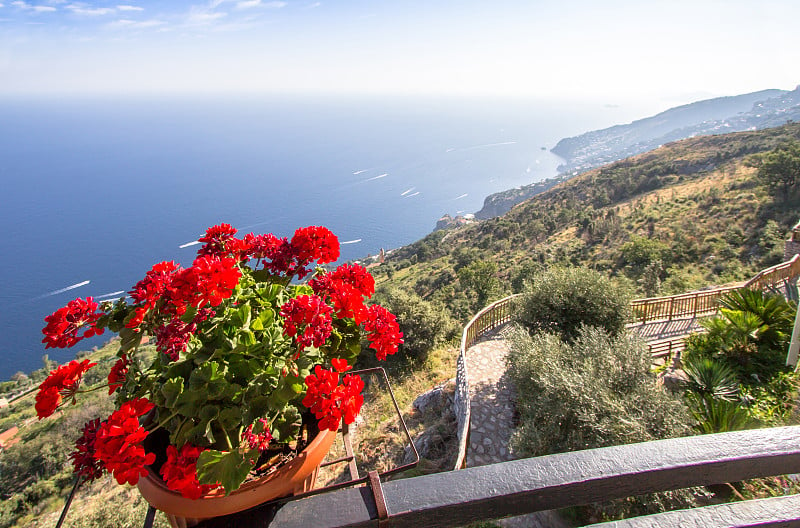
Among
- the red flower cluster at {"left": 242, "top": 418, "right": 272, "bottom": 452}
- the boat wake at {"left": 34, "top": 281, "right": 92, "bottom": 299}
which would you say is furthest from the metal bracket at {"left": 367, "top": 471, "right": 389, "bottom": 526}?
the boat wake at {"left": 34, "top": 281, "right": 92, "bottom": 299}

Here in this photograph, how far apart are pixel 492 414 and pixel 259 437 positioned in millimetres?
7318

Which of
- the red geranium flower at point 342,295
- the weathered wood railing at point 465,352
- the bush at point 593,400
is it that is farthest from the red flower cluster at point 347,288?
the weathered wood railing at point 465,352

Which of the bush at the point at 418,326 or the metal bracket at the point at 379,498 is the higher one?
the metal bracket at the point at 379,498

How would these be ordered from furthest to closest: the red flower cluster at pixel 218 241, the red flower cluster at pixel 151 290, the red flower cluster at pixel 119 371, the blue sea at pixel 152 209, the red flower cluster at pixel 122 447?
the blue sea at pixel 152 209
the red flower cluster at pixel 218 241
the red flower cluster at pixel 119 371
the red flower cluster at pixel 151 290
the red flower cluster at pixel 122 447

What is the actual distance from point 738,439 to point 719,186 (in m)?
46.1

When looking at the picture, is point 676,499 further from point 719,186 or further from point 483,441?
point 719,186

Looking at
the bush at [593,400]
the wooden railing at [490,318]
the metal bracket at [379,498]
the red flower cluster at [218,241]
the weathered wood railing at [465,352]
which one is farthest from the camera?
the wooden railing at [490,318]

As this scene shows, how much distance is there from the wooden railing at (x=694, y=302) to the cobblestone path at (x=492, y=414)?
4.47 meters

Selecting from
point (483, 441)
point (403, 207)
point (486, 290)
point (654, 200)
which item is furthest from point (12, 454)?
point (403, 207)

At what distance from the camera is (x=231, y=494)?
1.24m

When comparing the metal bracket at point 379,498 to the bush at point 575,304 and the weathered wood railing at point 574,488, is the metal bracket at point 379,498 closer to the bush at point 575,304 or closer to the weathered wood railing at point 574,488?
the weathered wood railing at point 574,488

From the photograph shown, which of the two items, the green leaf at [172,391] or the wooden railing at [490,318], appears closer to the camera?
the green leaf at [172,391]

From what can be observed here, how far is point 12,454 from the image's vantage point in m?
20.8

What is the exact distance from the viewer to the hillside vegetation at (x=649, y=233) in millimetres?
23422
